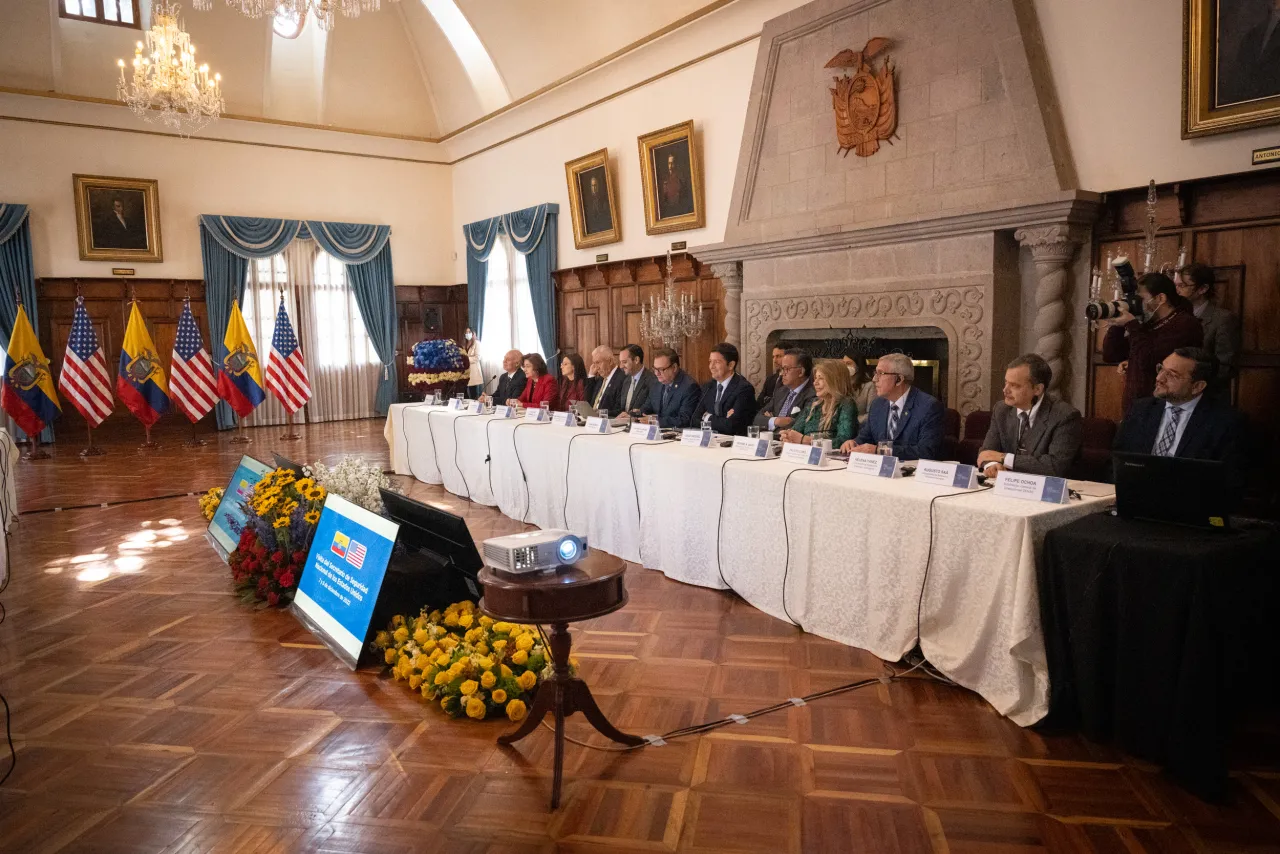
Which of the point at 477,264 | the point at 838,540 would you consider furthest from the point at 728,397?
the point at 477,264

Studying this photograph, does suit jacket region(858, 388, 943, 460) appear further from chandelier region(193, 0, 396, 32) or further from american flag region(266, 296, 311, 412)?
american flag region(266, 296, 311, 412)

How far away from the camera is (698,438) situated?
180 inches

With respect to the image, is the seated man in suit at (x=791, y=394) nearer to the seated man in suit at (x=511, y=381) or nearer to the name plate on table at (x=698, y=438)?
the name plate on table at (x=698, y=438)

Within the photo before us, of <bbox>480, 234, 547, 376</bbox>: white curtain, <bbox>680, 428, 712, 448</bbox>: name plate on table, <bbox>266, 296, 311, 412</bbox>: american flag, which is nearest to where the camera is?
<bbox>680, 428, 712, 448</bbox>: name plate on table

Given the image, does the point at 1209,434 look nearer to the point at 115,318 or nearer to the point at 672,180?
the point at 672,180

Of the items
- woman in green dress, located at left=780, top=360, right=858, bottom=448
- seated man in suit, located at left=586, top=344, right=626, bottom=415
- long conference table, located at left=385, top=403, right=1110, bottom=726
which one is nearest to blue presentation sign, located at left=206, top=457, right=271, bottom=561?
long conference table, located at left=385, top=403, right=1110, bottom=726

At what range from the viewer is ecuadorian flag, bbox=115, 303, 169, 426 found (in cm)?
1010

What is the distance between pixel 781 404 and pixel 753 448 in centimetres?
115

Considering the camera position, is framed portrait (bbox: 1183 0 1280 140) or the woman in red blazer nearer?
framed portrait (bbox: 1183 0 1280 140)

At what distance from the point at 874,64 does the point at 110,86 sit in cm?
1006

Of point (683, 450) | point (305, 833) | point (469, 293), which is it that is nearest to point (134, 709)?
point (305, 833)

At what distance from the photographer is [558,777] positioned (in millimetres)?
2318

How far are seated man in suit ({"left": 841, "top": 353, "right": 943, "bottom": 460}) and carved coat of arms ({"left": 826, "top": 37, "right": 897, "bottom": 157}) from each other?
10.2ft

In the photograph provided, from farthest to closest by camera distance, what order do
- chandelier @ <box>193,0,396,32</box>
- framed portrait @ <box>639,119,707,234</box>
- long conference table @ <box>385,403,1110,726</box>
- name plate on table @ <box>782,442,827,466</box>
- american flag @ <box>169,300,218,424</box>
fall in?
american flag @ <box>169,300,218,424</box> < framed portrait @ <box>639,119,707,234</box> < chandelier @ <box>193,0,396,32</box> < name plate on table @ <box>782,442,827,466</box> < long conference table @ <box>385,403,1110,726</box>
